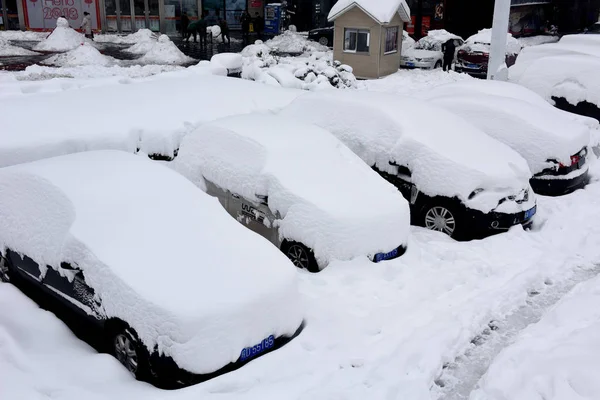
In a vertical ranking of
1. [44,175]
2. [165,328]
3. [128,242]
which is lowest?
[165,328]

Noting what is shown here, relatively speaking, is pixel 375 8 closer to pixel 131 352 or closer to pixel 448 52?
pixel 448 52

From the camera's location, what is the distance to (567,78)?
49.6 ft

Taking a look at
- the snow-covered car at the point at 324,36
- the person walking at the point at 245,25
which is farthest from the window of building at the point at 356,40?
the person walking at the point at 245,25

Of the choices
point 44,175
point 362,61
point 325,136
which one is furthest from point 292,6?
point 44,175

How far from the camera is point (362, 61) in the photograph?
883 inches

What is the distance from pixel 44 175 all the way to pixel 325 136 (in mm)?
3710

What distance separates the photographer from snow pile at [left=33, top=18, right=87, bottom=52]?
27.4 m

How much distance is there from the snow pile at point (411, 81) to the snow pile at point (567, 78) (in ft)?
14.0

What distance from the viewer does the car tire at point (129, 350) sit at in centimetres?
480

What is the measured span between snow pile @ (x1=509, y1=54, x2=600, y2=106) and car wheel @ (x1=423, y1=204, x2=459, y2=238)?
8559 millimetres

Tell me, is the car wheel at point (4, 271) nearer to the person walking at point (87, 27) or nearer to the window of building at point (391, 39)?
the window of building at point (391, 39)

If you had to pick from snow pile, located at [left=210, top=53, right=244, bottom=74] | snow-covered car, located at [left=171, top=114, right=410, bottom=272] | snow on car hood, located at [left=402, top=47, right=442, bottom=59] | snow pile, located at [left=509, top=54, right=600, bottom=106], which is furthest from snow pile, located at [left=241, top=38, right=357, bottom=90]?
snow-covered car, located at [left=171, top=114, right=410, bottom=272]

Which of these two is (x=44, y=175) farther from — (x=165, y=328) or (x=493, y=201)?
(x=493, y=201)

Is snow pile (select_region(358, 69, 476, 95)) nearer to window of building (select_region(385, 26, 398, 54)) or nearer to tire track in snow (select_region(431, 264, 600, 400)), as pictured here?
window of building (select_region(385, 26, 398, 54))
